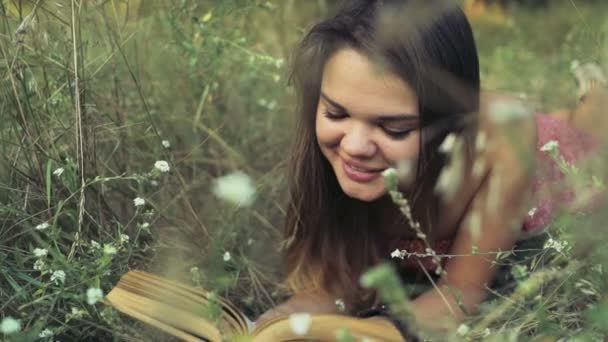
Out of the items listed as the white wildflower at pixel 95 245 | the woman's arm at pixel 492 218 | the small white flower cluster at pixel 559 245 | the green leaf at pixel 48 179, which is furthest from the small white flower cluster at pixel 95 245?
the small white flower cluster at pixel 559 245

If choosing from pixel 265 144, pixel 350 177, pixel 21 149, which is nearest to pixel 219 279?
pixel 350 177

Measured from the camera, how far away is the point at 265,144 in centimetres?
238

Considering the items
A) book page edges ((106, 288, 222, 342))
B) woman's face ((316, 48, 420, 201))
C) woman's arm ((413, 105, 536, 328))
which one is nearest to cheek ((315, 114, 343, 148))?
woman's face ((316, 48, 420, 201))

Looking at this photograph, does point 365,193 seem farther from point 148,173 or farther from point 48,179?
point 48,179

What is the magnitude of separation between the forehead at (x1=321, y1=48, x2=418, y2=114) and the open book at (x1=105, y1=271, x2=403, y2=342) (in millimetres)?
344

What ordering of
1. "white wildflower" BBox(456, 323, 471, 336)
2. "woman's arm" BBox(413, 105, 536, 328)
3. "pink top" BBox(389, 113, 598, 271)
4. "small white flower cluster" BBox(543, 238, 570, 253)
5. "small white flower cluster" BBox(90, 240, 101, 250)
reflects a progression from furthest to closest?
1. "pink top" BBox(389, 113, 598, 271)
2. "woman's arm" BBox(413, 105, 536, 328)
3. "small white flower cluster" BBox(90, 240, 101, 250)
4. "small white flower cluster" BBox(543, 238, 570, 253)
5. "white wildflower" BBox(456, 323, 471, 336)

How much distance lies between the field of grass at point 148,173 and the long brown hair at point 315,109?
102mm

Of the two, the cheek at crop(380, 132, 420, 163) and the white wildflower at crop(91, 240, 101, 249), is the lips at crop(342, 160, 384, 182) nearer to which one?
the cheek at crop(380, 132, 420, 163)

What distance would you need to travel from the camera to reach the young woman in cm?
144

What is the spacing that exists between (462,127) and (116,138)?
682 millimetres

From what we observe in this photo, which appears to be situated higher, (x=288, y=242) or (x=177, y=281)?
(x=177, y=281)

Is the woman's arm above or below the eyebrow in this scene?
below

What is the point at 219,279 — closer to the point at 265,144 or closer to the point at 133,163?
the point at 133,163

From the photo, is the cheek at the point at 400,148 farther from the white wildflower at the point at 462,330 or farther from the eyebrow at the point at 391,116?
the white wildflower at the point at 462,330
